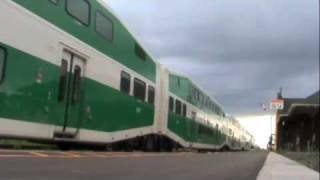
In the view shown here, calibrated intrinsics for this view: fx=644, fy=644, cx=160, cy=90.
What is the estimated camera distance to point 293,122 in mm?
61844

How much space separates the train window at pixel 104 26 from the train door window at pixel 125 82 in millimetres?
1649

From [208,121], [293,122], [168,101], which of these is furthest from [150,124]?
[293,122]

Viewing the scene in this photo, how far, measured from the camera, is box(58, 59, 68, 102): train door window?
1455 centimetres

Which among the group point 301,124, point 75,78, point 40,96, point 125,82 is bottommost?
point 40,96

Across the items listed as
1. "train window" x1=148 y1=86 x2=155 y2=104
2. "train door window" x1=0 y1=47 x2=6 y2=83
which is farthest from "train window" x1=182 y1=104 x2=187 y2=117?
"train door window" x1=0 y1=47 x2=6 y2=83

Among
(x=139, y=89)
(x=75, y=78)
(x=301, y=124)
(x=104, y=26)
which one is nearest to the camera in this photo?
(x=75, y=78)

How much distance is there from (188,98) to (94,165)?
20.7 m

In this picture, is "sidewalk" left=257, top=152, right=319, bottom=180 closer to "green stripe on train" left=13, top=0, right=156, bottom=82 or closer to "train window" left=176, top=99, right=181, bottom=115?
"green stripe on train" left=13, top=0, right=156, bottom=82

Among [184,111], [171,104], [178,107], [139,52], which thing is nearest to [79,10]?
[139,52]

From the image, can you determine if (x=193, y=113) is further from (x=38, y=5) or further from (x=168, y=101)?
(x=38, y=5)

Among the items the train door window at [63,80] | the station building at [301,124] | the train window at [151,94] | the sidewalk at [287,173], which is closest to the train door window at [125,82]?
the train window at [151,94]

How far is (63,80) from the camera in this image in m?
14.7

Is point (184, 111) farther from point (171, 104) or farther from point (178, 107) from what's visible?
point (171, 104)

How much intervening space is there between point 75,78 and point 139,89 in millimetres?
6259
